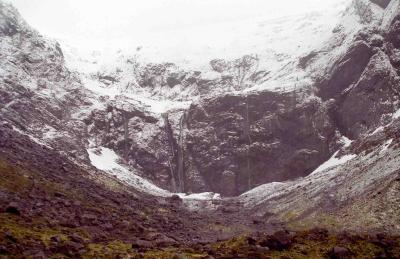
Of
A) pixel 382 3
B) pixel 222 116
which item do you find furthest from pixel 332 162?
pixel 382 3

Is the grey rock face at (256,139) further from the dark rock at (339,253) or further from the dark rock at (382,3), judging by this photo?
the dark rock at (339,253)

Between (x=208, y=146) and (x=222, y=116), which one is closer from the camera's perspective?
(x=208, y=146)

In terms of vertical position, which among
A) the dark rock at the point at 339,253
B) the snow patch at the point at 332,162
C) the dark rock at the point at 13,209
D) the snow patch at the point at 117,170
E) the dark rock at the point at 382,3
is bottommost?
the dark rock at the point at 339,253

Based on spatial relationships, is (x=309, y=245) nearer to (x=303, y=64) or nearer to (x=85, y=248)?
(x=85, y=248)

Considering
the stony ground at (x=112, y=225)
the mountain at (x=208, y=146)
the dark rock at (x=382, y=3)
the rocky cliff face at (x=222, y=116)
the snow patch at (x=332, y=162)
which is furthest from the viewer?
the dark rock at (x=382, y=3)

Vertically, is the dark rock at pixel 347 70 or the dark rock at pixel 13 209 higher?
the dark rock at pixel 347 70

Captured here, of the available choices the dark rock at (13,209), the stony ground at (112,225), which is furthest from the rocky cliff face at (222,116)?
the dark rock at (13,209)

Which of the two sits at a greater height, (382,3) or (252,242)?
(382,3)

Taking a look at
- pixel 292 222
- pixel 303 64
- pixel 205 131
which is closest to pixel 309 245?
pixel 292 222

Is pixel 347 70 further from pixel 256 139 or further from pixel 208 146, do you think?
pixel 208 146
